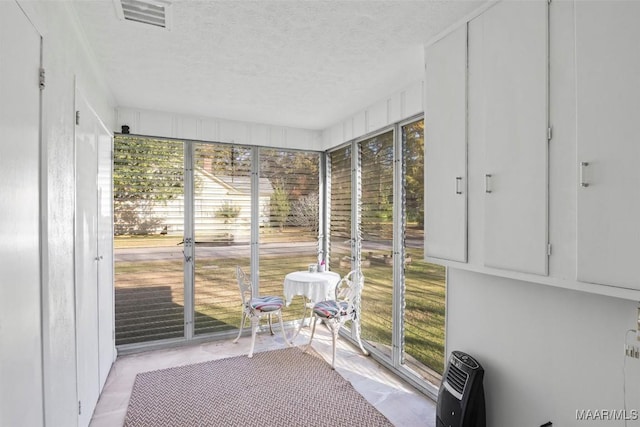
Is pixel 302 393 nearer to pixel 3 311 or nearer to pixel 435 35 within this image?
pixel 3 311

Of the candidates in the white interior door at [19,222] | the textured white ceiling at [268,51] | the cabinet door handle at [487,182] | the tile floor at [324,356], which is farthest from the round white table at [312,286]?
the white interior door at [19,222]

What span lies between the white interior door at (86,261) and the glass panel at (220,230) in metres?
1.38

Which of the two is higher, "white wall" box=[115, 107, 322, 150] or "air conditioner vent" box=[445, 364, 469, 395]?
"white wall" box=[115, 107, 322, 150]

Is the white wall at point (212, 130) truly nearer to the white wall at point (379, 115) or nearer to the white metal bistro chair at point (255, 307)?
the white wall at point (379, 115)

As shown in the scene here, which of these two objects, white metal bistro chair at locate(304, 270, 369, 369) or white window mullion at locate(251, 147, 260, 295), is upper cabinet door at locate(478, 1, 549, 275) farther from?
white window mullion at locate(251, 147, 260, 295)

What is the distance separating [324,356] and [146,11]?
3274 mm

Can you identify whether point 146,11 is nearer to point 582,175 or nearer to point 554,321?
point 582,175

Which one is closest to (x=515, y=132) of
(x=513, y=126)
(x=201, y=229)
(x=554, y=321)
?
(x=513, y=126)

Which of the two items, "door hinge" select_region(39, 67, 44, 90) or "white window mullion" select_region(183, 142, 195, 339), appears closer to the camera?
"door hinge" select_region(39, 67, 44, 90)

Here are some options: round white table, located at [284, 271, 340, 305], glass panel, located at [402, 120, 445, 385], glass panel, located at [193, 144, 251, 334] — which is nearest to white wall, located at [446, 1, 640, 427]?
glass panel, located at [402, 120, 445, 385]

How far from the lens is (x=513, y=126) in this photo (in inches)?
65.7

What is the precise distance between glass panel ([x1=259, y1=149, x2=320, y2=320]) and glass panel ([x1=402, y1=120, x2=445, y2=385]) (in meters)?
1.69

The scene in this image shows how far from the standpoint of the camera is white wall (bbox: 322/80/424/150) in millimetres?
2867

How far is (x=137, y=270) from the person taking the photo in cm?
373
